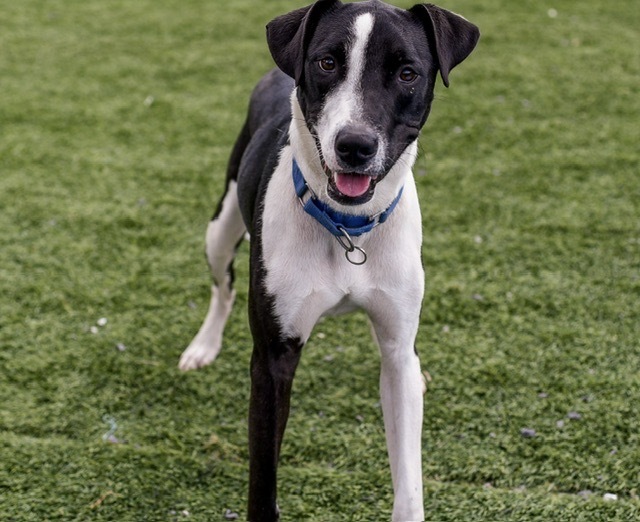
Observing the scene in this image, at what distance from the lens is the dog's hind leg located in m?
4.35

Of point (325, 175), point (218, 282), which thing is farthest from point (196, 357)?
point (325, 175)

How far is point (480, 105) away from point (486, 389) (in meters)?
3.06

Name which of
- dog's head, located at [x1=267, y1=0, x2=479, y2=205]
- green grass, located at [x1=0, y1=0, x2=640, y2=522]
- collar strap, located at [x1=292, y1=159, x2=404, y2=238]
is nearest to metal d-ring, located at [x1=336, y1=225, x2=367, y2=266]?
collar strap, located at [x1=292, y1=159, x2=404, y2=238]

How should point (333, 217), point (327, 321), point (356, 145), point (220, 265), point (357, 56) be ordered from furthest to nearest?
point (327, 321) → point (220, 265) → point (333, 217) → point (357, 56) → point (356, 145)

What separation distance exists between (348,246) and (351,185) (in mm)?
308

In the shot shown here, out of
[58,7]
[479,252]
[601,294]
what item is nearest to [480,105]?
[479,252]

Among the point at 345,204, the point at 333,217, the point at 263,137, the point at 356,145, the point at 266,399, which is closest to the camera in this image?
the point at 356,145

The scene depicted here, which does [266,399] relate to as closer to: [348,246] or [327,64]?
[348,246]

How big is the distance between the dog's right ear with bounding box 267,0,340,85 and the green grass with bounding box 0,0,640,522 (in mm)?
1677

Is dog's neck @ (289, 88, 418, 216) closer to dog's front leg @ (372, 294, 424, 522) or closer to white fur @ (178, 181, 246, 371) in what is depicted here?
dog's front leg @ (372, 294, 424, 522)

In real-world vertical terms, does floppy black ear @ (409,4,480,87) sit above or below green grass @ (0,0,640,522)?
above

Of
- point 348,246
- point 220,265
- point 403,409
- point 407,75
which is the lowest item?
point 220,265

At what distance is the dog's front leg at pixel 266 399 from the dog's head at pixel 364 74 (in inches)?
21.3

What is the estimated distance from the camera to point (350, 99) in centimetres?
291
